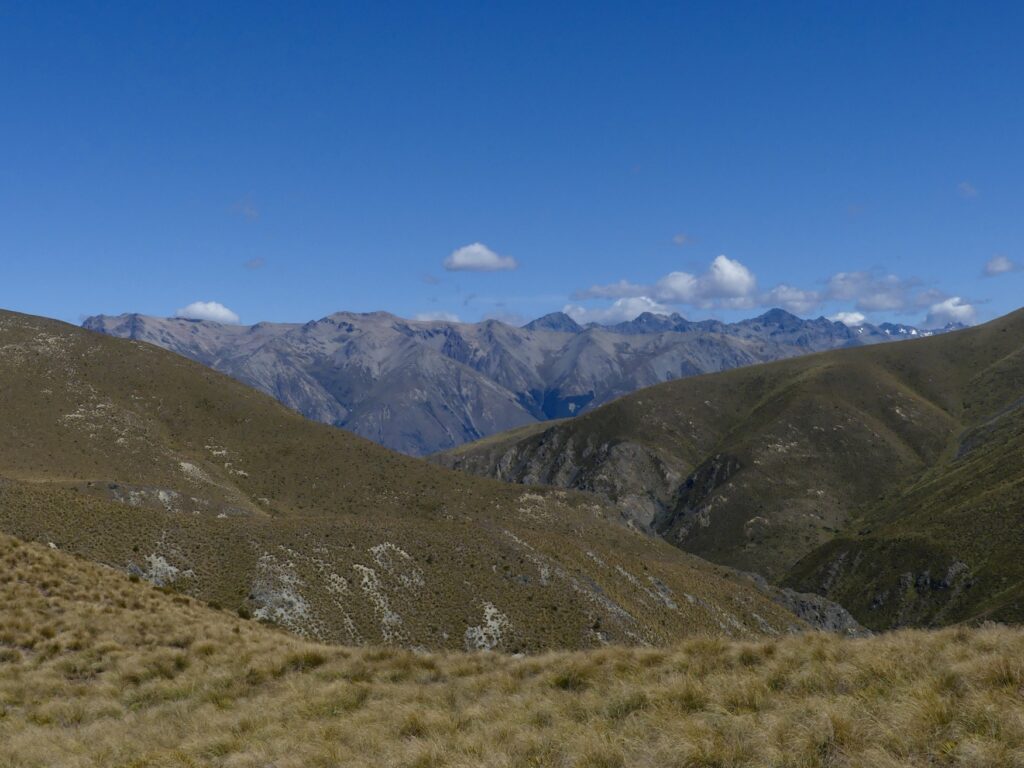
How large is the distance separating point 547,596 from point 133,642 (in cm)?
3609

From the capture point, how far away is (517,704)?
550 inches

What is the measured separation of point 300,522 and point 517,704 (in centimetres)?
4716

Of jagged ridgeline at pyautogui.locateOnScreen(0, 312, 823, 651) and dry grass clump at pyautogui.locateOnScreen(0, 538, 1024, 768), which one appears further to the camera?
jagged ridgeline at pyautogui.locateOnScreen(0, 312, 823, 651)

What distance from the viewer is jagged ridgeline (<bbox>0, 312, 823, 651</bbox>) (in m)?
46.6

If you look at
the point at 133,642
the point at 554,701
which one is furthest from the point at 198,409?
the point at 554,701

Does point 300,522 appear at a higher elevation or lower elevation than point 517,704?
lower

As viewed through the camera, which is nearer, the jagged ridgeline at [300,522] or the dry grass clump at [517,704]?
the dry grass clump at [517,704]

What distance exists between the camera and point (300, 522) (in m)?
57.6

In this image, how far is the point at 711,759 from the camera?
32.3ft

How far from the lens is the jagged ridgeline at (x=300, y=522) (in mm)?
46562

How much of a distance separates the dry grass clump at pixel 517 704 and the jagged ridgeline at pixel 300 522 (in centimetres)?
1335

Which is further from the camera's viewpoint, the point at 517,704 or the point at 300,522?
the point at 300,522

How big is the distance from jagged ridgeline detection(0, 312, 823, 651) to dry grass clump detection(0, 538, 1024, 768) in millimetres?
13353

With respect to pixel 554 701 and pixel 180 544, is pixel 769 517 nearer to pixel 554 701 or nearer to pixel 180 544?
pixel 180 544
